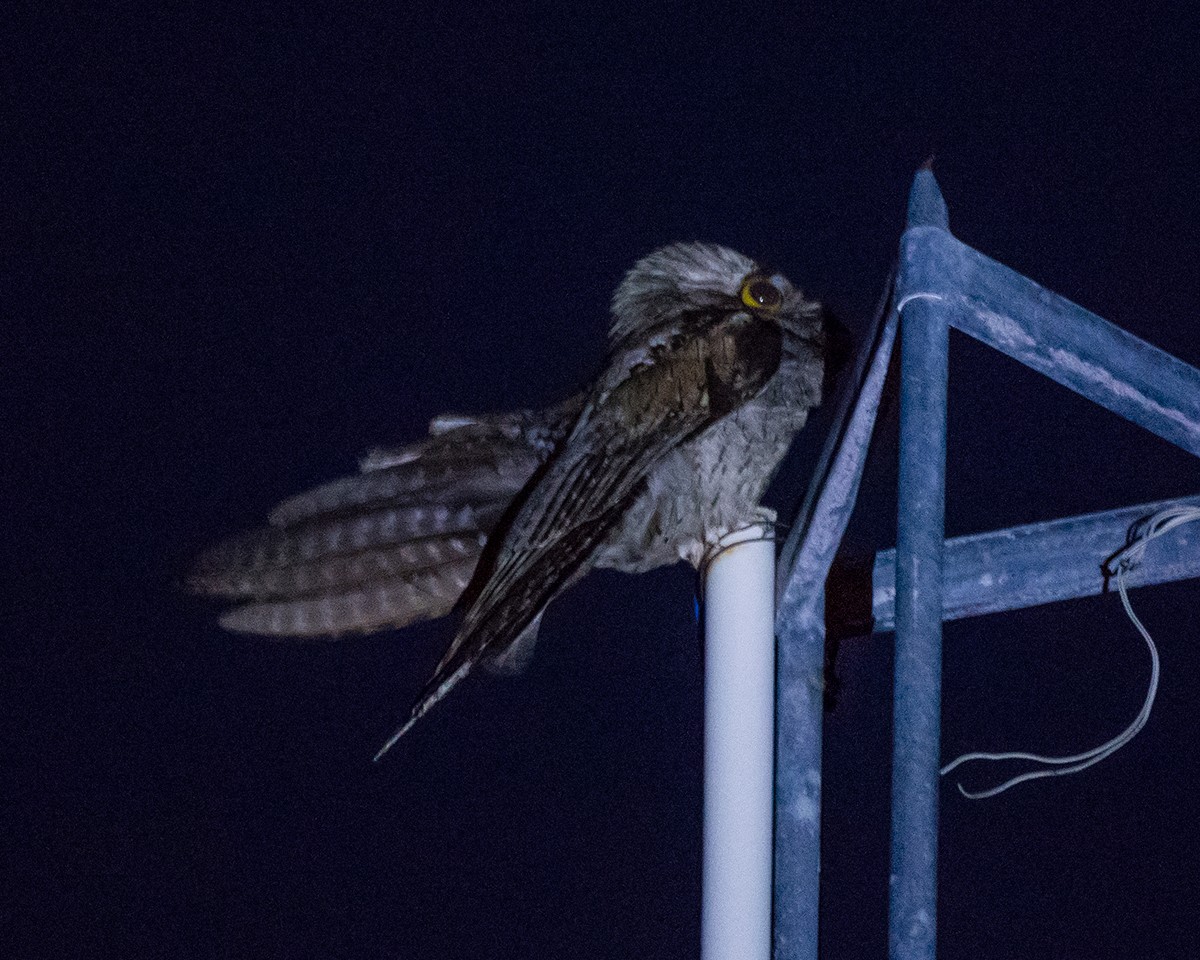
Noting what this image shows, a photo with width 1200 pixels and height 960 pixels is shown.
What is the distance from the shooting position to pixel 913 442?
3.54 feet

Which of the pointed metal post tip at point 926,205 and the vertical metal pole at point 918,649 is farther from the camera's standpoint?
the pointed metal post tip at point 926,205

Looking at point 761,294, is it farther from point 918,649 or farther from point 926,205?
point 918,649

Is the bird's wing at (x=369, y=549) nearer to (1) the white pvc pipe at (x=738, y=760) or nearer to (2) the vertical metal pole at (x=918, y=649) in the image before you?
(1) the white pvc pipe at (x=738, y=760)

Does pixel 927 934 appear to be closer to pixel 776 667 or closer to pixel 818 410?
pixel 776 667

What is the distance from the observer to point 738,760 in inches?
48.0

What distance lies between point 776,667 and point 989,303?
A: 0.39 metres

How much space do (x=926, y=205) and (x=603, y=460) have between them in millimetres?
543

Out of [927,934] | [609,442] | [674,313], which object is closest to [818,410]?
[674,313]

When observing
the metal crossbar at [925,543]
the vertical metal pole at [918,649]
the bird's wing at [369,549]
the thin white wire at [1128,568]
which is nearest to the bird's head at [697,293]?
the bird's wing at [369,549]

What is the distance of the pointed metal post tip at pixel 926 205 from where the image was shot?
1219 millimetres

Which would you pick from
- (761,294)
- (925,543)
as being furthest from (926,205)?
(761,294)

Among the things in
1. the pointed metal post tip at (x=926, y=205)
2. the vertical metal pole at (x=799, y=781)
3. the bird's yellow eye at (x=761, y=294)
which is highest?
the bird's yellow eye at (x=761, y=294)

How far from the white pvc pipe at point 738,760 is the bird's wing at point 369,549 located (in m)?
0.46

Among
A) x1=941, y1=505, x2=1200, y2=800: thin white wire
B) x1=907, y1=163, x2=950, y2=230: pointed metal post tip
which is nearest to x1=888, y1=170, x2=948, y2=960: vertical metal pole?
x1=907, y1=163, x2=950, y2=230: pointed metal post tip
